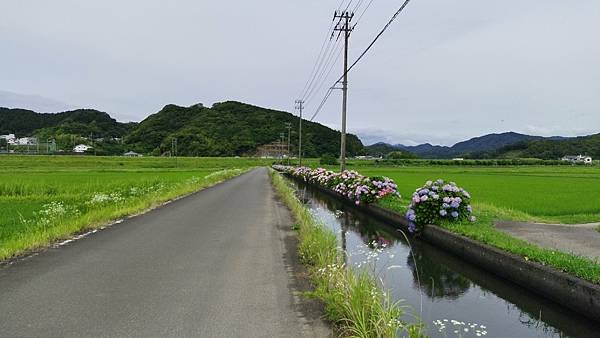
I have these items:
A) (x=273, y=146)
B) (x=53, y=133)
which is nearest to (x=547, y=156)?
(x=273, y=146)

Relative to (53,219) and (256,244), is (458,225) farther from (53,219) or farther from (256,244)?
(53,219)

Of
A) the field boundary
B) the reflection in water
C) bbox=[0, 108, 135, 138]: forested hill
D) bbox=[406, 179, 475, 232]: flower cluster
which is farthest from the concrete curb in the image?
bbox=[0, 108, 135, 138]: forested hill

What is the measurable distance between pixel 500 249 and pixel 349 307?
4.49 m

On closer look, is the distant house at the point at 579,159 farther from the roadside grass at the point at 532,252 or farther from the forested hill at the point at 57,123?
the forested hill at the point at 57,123

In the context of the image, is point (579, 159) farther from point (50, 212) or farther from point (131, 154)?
point (50, 212)

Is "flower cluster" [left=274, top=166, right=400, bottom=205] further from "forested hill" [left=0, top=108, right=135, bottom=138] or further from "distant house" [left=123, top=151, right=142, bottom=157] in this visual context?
"forested hill" [left=0, top=108, right=135, bottom=138]

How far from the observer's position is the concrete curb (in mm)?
5387

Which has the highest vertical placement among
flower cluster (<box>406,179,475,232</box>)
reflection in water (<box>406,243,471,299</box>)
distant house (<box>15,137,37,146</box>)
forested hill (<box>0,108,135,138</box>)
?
forested hill (<box>0,108,135,138</box>)

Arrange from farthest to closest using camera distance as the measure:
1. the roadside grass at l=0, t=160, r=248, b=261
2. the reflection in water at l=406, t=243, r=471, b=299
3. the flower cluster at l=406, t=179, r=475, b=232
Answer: the flower cluster at l=406, t=179, r=475, b=232 < the roadside grass at l=0, t=160, r=248, b=261 < the reflection in water at l=406, t=243, r=471, b=299

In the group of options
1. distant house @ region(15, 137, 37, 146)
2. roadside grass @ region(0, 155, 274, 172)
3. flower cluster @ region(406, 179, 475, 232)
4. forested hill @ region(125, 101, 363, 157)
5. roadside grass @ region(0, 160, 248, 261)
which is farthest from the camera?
distant house @ region(15, 137, 37, 146)

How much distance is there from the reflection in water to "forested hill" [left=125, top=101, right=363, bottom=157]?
105975 millimetres

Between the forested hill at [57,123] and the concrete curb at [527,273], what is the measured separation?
131m

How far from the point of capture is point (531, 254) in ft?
→ 22.2

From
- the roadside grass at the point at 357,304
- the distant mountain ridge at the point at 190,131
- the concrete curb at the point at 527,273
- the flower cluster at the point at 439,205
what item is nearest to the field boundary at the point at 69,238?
the roadside grass at the point at 357,304
